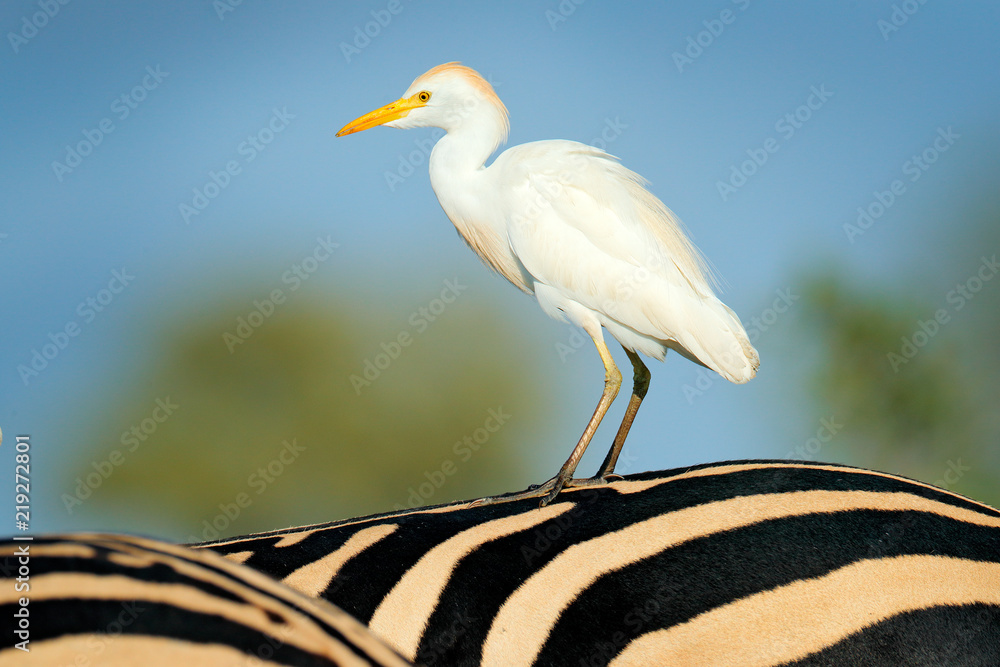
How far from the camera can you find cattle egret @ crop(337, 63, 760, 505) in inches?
144

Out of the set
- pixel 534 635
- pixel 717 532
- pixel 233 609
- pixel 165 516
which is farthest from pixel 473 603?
pixel 165 516

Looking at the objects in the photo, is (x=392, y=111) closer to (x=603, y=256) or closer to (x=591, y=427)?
(x=603, y=256)

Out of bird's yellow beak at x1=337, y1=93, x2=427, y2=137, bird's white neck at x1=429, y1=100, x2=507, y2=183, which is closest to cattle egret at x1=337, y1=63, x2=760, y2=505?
bird's white neck at x1=429, y1=100, x2=507, y2=183

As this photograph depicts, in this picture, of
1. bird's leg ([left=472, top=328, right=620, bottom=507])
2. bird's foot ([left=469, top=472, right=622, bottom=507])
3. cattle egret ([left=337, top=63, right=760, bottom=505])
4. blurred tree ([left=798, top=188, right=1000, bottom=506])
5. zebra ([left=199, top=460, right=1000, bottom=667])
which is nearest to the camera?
zebra ([left=199, top=460, right=1000, bottom=667])

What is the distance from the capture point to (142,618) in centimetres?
77

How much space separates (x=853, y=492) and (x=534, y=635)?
93 centimetres

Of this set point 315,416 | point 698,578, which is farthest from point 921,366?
point 698,578

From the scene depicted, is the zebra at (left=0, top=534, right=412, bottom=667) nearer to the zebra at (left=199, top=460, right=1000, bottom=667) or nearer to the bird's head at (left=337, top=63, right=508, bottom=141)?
the zebra at (left=199, top=460, right=1000, bottom=667)

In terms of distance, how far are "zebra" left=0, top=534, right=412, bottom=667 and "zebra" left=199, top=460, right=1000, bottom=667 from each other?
42.9 inches

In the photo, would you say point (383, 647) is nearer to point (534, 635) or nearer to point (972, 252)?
point (534, 635)

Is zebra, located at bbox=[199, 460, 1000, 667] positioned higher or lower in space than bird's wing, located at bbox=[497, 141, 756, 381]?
lower

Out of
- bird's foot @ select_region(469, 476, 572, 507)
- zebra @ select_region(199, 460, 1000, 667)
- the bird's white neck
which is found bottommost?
zebra @ select_region(199, 460, 1000, 667)

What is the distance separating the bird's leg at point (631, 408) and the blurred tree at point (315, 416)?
754 centimetres

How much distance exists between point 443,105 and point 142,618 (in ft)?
13.4
